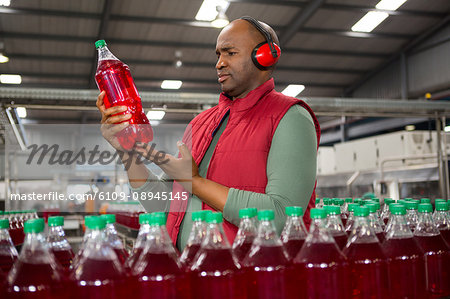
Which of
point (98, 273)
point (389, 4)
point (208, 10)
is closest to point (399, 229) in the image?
point (98, 273)

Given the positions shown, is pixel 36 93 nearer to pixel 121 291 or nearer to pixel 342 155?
pixel 121 291

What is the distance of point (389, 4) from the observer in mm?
8703

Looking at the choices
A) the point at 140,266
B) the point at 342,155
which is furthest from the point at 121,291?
the point at 342,155

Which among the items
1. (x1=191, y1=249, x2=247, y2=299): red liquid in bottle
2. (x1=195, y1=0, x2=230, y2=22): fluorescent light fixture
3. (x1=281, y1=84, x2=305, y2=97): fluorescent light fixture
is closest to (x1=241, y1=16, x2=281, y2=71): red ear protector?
(x1=191, y1=249, x2=247, y2=299): red liquid in bottle

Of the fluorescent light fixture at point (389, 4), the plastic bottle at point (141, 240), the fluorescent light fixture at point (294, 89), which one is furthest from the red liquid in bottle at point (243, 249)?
the fluorescent light fixture at point (294, 89)

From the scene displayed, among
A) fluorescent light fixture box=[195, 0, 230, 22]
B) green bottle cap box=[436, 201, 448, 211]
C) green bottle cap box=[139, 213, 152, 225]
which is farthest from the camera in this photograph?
fluorescent light fixture box=[195, 0, 230, 22]

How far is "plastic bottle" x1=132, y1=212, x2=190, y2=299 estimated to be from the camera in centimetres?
83

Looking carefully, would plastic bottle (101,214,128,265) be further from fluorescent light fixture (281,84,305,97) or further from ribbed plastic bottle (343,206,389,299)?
fluorescent light fixture (281,84,305,97)

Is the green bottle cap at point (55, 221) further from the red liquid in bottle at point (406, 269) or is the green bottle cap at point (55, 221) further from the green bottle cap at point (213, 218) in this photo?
the red liquid in bottle at point (406, 269)

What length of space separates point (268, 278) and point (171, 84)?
36.7ft

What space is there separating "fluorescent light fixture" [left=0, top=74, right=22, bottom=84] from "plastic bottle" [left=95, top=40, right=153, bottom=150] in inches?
394

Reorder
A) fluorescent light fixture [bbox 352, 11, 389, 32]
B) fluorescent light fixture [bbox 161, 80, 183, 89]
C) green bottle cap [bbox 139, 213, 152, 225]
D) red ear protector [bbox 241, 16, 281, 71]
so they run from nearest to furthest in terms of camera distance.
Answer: green bottle cap [bbox 139, 213, 152, 225] → red ear protector [bbox 241, 16, 281, 71] → fluorescent light fixture [bbox 352, 11, 389, 32] → fluorescent light fixture [bbox 161, 80, 183, 89]

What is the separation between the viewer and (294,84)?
1224cm

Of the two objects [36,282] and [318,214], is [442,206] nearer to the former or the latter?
[318,214]
